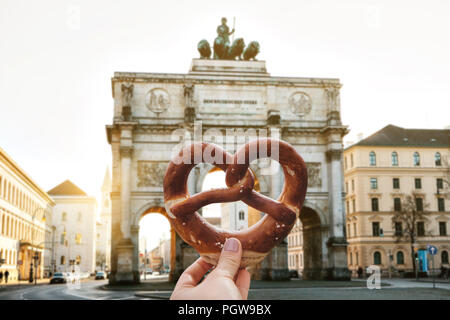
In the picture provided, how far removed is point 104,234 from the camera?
147m

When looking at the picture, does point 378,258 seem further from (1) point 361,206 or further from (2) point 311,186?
(2) point 311,186

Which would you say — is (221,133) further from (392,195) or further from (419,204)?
(419,204)

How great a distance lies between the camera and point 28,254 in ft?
219

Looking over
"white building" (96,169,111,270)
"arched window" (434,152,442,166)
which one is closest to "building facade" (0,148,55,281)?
"arched window" (434,152,442,166)

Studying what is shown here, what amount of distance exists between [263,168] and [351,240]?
3183cm

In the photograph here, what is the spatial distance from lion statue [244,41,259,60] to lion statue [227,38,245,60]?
45cm

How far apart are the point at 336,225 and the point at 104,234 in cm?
11353

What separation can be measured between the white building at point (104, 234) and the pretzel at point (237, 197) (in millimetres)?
120621

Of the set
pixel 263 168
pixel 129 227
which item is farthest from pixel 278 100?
pixel 129 227

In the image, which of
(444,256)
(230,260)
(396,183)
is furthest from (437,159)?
(230,260)

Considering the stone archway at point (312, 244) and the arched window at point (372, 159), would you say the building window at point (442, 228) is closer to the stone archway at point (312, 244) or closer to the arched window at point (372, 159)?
the arched window at point (372, 159)

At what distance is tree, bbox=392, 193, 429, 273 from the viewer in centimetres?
6025

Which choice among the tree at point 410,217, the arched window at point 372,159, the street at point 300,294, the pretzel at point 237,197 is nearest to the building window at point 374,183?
the arched window at point 372,159
